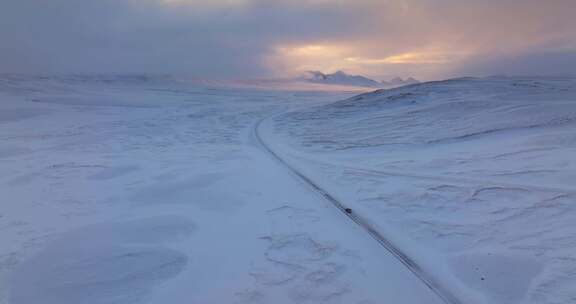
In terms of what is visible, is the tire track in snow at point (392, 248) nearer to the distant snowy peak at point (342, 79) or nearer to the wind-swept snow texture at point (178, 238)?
the wind-swept snow texture at point (178, 238)

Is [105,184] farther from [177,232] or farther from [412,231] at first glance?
[412,231]

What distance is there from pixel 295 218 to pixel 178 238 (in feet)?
3.80

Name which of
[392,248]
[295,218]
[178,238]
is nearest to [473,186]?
[392,248]

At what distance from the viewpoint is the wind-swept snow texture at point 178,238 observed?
2.74m

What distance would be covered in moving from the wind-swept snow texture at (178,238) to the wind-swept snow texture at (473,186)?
0.45 m

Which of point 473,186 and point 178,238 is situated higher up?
point 473,186

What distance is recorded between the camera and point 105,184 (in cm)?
527

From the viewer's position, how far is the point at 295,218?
3975 mm

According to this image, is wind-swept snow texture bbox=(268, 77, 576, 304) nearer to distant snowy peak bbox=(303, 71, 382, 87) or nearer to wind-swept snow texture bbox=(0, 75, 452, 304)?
wind-swept snow texture bbox=(0, 75, 452, 304)

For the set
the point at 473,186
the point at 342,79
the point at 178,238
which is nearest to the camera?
the point at 178,238

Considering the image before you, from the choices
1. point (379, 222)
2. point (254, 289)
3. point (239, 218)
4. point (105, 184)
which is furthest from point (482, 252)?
point (105, 184)

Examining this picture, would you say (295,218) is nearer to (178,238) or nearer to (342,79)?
(178,238)

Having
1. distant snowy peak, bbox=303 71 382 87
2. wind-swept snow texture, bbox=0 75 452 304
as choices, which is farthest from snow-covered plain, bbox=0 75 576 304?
distant snowy peak, bbox=303 71 382 87

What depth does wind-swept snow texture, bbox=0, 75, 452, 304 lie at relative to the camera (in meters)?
2.74
